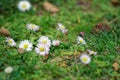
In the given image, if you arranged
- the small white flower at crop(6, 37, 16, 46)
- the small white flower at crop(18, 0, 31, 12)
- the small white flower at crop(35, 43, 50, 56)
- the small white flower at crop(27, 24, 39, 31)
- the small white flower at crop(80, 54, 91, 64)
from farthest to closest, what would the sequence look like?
the small white flower at crop(18, 0, 31, 12) → the small white flower at crop(27, 24, 39, 31) → the small white flower at crop(6, 37, 16, 46) → the small white flower at crop(35, 43, 50, 56) → the small white flower at crop(80, 54, 91, 64)

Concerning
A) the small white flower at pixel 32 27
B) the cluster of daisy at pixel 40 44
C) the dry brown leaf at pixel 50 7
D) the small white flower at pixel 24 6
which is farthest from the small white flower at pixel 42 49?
the dry brown leaf at pixel 50 7

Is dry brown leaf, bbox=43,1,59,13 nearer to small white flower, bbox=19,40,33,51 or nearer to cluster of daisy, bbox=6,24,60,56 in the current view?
cluster of daisy, bbox=6,24,60,56

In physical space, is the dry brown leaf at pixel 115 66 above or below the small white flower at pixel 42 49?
below

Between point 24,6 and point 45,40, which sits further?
point 24,6

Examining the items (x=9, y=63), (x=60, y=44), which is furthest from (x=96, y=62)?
(x=9, y=63)

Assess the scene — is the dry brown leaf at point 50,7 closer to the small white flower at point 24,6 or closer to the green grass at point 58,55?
the small white flower at point 24,6

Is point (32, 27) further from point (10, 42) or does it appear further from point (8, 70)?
point (8, 70)

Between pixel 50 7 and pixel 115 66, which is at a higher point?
pixel 50 7

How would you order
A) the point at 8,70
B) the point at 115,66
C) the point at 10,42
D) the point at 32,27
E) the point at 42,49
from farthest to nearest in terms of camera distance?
the point at 32,27 < the point at 10,42 < the point at 42,49 < the point at 115,66 < the point at 8,70

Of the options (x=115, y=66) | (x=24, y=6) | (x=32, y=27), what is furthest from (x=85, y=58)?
(x=24, y=6)

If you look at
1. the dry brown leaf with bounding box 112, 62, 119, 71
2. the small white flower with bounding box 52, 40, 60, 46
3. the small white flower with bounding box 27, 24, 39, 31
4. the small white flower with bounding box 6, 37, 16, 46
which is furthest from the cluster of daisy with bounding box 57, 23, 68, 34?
the dry brown leaf with bounding box 112, 62, 119, 71

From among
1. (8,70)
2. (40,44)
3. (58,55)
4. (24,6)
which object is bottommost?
(8,70)
